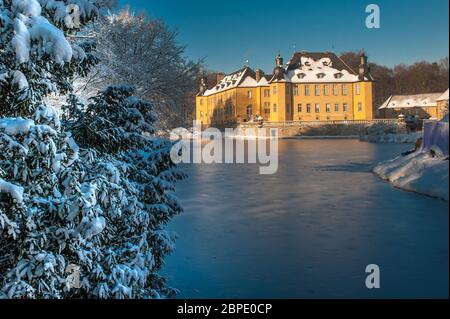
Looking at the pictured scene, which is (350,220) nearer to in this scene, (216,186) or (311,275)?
(311,275)

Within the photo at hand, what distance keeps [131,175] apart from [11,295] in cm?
157

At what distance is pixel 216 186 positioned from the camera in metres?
11.8

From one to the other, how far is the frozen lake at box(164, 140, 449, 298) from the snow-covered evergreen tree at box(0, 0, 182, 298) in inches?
31.8

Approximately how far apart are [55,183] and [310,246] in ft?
10.2

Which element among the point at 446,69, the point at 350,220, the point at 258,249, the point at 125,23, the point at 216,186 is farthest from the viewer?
the point at 125,23

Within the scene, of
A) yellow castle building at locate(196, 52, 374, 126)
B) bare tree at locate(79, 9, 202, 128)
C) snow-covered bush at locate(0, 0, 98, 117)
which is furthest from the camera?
yellow castle building at locate(196, 52, 374, 126)

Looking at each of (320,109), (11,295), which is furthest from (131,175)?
(320,109)

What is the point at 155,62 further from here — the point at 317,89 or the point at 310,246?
the point at 317,89

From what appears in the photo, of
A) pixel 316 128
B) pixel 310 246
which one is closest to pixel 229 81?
pixel 310 246

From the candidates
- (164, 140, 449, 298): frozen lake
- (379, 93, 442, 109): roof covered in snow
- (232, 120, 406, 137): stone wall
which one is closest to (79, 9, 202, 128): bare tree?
(164, 140, 449, 298): frozen lake

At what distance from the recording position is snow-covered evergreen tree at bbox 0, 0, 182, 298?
2.58m

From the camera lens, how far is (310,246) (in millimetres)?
5016

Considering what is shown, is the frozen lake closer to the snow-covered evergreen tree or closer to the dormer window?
the snow-covered evergreen tree

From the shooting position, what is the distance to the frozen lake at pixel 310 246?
2.79 meters
